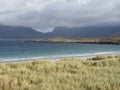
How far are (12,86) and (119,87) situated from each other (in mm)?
3863

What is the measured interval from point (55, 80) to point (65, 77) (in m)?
0.82

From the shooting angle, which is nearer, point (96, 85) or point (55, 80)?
point (96, 85)

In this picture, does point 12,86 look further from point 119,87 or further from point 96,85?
point 119,87

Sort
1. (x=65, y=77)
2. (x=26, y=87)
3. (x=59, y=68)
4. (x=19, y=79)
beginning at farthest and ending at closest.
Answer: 1. (x=59, y=68)
2. (x=65, y=77)
3. (x=19, y=79)
4. (x=26, y=87)

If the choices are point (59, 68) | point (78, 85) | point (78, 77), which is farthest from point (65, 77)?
point (59, 68)

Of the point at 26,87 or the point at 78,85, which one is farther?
the point at 78,85

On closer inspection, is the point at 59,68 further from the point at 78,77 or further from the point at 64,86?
the point at 64,86

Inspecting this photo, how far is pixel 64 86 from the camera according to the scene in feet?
37.7

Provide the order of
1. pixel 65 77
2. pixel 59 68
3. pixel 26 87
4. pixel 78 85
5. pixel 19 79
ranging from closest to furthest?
pixel 26 87 < pixel 78 85 < pixel 19 79 < pixel 65 77 < pixel 59 68

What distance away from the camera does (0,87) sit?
1120 cm

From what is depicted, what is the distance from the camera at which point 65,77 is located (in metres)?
13.6

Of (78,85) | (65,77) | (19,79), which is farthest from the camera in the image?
(65,77)

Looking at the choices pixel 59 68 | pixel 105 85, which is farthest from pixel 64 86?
pixel 59 68

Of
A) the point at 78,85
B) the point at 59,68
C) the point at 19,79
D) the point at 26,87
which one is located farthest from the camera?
the point at 59,68
